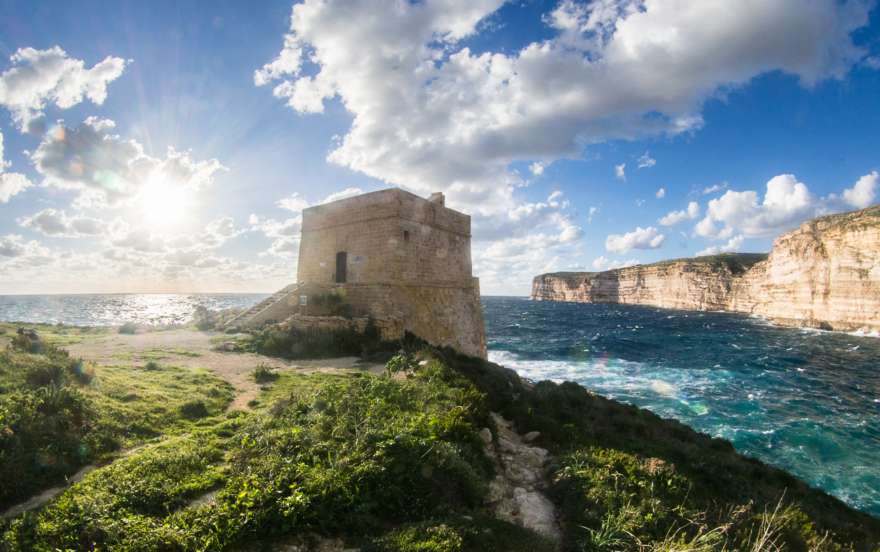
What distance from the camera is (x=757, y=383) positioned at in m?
22.6

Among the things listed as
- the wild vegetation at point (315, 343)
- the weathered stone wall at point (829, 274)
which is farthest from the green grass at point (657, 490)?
the weathered stone wall at point (829, 274)

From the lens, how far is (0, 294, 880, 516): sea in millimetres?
13000

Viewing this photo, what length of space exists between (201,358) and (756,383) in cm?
2705

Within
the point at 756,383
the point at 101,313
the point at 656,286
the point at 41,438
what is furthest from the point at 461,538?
the point at 656,286

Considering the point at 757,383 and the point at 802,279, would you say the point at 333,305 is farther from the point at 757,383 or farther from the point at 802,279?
the point at 802,279

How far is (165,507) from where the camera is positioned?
4.13 metres

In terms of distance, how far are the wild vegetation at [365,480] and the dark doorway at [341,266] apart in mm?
8976

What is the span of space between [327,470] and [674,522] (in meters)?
4.12

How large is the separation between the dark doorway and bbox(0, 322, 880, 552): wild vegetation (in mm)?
8976

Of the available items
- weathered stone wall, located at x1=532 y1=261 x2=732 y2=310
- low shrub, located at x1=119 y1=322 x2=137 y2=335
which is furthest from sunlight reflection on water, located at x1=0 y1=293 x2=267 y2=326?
weathered stone wall, located at x1=532 y1=261 x2=732 y2=310

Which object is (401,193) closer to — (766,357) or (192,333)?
(192,333)

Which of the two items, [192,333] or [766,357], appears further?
[766,357]

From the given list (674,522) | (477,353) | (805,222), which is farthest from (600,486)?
(805,222)

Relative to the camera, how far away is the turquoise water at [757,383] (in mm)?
13000
